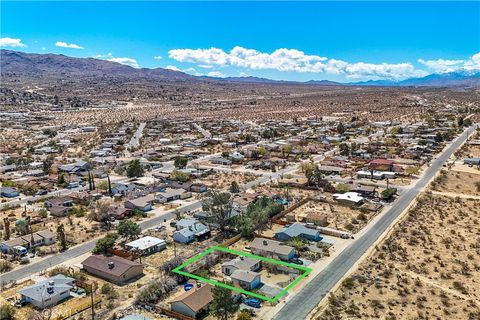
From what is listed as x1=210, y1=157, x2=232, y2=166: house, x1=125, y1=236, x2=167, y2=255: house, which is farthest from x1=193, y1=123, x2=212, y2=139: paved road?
x1=125, y1=236, x2=167, y2=255: house

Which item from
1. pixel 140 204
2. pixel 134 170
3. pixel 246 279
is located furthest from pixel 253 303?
pixel 134 170

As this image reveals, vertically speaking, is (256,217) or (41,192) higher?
(256,217)

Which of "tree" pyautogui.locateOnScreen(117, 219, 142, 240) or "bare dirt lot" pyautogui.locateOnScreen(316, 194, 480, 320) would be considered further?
"tree" pyautogui.locateOnScreen(117, 219, 142, 240)

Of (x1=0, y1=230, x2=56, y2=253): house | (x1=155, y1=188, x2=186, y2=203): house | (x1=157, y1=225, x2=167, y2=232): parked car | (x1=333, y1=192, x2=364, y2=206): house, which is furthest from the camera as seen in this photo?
(x1=155, y1=188, x2=186, y2=203): house

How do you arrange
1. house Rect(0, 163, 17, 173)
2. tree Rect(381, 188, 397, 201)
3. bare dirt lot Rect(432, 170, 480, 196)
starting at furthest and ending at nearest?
house Rect(0, 163, 17, 173) → bare dirt lot Rect(432, 170, 480, 196) → tree Rect(381, 188, 397, 201)

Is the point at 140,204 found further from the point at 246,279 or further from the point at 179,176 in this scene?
the point at 246,279

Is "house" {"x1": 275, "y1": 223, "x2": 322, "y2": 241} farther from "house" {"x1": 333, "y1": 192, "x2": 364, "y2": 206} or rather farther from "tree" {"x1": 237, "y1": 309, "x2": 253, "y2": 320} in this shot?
"tree" {"x1": 237, "y1": 309, "x2": 253, "y2": 320}
